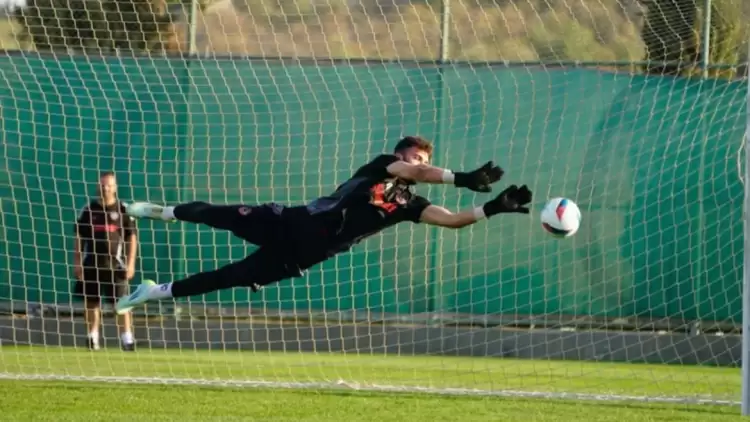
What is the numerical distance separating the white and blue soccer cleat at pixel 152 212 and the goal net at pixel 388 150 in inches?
149

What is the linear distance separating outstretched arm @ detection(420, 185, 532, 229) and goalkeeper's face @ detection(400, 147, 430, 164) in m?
0.35

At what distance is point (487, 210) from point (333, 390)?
238cm

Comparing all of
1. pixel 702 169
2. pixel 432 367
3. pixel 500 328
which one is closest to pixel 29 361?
pixel 432 367

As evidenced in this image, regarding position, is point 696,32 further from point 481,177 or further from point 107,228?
point 107,228

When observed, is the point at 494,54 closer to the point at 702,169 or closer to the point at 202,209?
the point at 702,169

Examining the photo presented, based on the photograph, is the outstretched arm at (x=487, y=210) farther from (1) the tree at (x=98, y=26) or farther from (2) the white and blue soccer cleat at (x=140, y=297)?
(1) the tree at (x=98, y=26)

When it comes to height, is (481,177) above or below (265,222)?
above

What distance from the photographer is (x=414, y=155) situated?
11125 millimetres

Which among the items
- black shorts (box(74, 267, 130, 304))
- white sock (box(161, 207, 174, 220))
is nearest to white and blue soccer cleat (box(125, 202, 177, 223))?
white sock (box(161, 207, 174, 220))

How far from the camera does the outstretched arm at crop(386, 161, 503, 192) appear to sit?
33.3ft

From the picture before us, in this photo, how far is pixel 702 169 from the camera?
625 inches

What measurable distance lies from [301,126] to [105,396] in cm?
543

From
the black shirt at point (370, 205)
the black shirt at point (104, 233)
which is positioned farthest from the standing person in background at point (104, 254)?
the black shirt at point (370, 205)

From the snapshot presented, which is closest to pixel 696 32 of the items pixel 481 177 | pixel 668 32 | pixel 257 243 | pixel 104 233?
pixel 668 32
